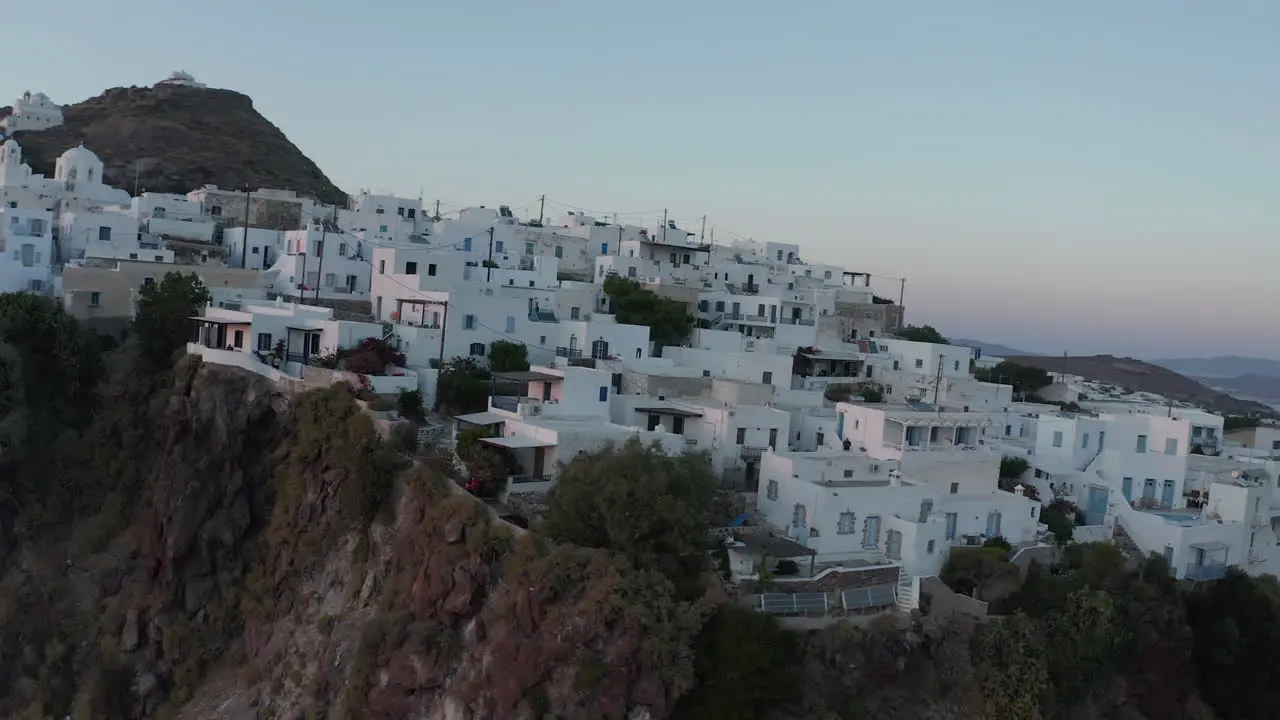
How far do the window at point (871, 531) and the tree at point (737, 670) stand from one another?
550 cm

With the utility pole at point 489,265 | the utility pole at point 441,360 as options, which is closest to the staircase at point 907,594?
the utility pole at point 441,360

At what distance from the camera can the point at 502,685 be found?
69.7 feet

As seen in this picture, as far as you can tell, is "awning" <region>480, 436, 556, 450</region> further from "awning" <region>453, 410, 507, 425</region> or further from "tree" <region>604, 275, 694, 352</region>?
"tree" <region>604, 275, 694, 352</region>

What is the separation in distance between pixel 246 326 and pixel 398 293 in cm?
555

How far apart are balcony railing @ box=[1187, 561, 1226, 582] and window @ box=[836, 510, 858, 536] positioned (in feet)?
34.6

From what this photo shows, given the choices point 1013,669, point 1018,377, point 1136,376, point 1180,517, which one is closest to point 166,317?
point 1013,669

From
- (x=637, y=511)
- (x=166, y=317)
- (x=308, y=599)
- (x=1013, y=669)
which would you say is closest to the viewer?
(x=637, y=511)

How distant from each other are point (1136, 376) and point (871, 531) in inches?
3073

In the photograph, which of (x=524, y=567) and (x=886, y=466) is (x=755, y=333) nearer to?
(x=886, y=466)

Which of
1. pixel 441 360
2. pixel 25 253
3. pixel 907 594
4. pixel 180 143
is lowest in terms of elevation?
pixel 907 594

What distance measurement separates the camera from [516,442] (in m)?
26.5

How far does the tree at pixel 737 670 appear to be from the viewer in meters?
20.7

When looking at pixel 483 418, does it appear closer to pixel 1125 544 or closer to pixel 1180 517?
pixel 1125 544

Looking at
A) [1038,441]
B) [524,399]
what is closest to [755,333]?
[1038,441]
